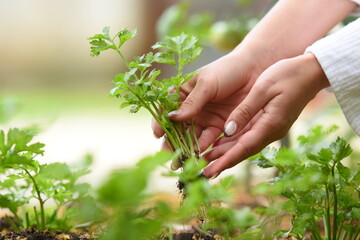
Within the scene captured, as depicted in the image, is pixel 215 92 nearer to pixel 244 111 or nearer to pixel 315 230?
pixel 244 111

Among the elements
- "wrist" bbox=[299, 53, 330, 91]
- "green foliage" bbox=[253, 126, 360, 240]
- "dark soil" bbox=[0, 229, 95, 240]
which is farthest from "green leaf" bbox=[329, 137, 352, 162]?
"dark soil" bbox=[0, 229, 95, 240]

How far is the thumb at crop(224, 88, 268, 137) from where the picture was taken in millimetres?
Answer: 1104

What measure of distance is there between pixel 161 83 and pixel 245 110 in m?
0.18

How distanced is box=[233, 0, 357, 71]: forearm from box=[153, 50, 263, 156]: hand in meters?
0.08

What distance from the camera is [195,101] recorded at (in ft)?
3.70

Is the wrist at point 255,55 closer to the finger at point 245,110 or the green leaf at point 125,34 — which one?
the finger at point 245,110

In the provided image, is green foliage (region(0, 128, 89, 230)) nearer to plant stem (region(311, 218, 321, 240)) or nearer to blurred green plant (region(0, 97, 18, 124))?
blurred green plant (region(0, 97, 18, 124))

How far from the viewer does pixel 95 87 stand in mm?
8484

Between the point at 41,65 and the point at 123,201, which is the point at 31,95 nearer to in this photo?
the point at 41,65

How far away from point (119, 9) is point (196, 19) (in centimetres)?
632

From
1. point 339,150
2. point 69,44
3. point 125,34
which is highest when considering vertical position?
point 69,44

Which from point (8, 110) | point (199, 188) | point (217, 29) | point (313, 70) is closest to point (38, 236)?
point (8, 110)

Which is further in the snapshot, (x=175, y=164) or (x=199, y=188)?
(x=175, y=164)

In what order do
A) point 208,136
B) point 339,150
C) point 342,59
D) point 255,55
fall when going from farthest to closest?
1. point 255,55
2. point 208,136
3. point 342,59
4. point 339,150
